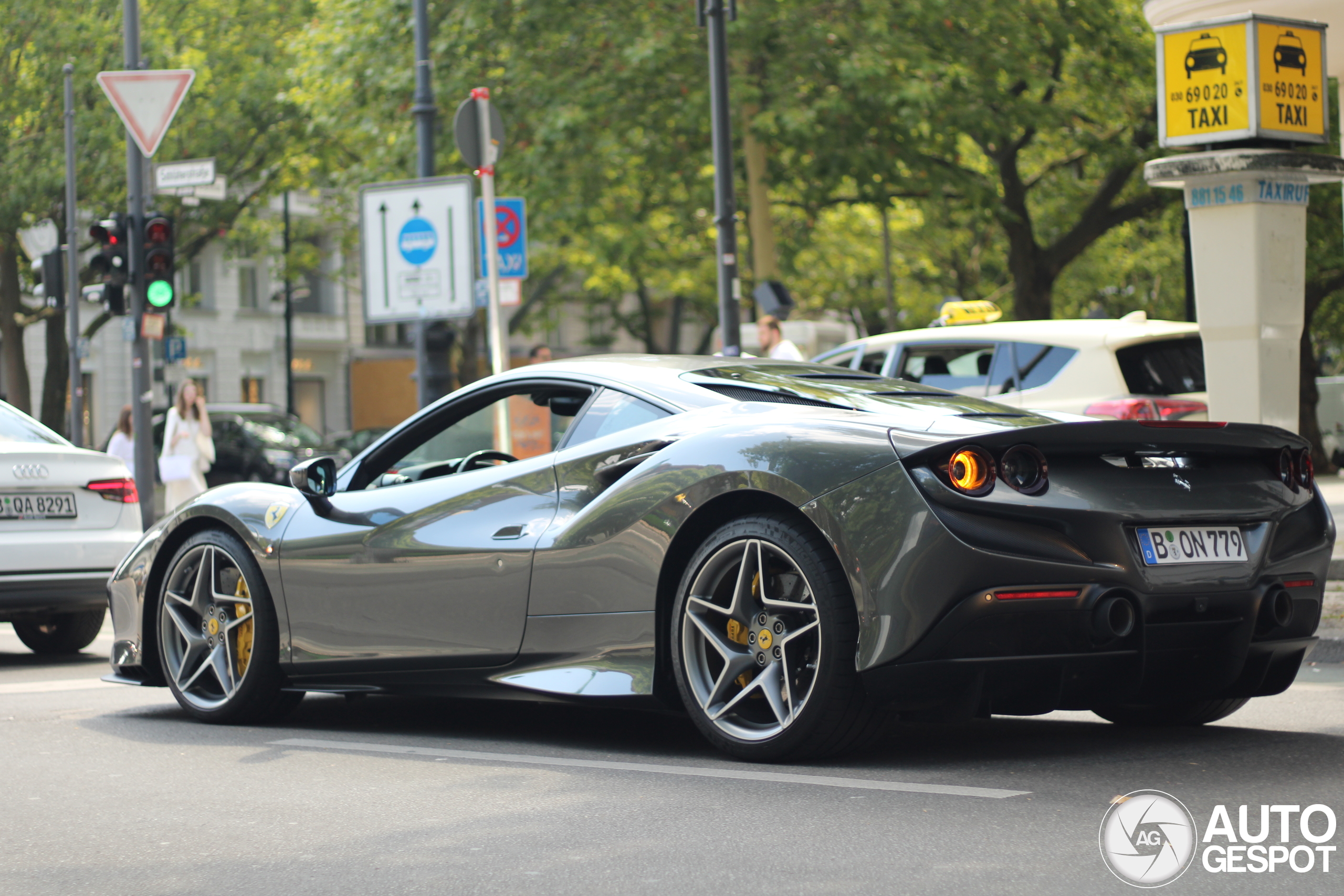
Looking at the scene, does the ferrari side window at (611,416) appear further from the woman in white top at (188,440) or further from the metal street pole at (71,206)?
the metal street pole at (71,206)

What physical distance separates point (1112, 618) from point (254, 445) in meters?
25.7

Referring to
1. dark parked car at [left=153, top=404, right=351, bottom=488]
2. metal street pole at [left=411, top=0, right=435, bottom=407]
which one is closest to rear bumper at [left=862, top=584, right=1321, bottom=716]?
metal street pole at [left=411, top=0, right=435, bottom=407]

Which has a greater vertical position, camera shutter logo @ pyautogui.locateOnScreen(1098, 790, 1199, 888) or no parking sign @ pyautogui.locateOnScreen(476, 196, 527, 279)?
no parking sign @ pyautogui.locateOnScreen(476, 196, 527, 279)

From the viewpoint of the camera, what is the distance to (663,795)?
480 centimetres

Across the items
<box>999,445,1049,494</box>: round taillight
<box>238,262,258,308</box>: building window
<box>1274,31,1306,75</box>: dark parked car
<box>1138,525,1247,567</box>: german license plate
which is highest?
<box>238,262,258,308</box>: building window

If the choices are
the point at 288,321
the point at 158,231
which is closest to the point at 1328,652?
the point at 158,231

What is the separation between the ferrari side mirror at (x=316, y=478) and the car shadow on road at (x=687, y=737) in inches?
32.7

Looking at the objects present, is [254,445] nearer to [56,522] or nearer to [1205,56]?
[56,522]

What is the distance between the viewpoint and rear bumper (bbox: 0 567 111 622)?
30.0ft

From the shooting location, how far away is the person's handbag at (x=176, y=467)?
58.4ft

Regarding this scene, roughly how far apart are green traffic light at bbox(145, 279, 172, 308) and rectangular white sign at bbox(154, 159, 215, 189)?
1259mm

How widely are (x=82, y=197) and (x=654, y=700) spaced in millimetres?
29004

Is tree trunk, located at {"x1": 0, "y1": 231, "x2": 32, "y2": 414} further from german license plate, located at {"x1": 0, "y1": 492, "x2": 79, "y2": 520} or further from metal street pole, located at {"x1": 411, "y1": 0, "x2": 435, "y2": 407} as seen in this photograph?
german license plate, located at {"x1": 0, "y1": 492, "x2": 79, "y2": 520}

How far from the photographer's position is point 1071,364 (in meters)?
12.1
